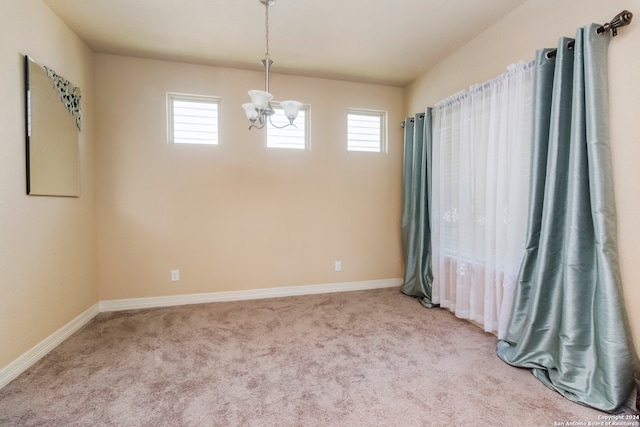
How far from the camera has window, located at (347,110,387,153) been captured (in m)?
3.79

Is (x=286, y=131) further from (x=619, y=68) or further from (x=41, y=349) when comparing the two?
(x=41, y=349)

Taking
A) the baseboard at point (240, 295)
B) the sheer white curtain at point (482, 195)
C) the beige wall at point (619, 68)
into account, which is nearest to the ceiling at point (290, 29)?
the beige wall at point (619, 68)

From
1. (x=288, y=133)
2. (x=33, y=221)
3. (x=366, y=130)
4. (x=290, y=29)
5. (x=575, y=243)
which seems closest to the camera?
(x=575, y=243)

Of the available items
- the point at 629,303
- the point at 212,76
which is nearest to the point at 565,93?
the point at 629,303

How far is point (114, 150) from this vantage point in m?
3.10

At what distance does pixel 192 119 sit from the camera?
332cm

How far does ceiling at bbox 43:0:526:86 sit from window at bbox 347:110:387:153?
2.12ft

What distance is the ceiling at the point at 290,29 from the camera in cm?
231

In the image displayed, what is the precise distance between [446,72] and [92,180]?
3969 millimetres

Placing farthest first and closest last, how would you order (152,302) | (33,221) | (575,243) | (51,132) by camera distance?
(152,302)
(51,132)
(33,221)
(575,243)

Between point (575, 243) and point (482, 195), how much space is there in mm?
916

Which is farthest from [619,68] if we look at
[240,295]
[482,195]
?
[240,295]

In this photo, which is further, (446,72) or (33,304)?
(446,72)

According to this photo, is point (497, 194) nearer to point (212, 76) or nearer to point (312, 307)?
point (312, 307)
